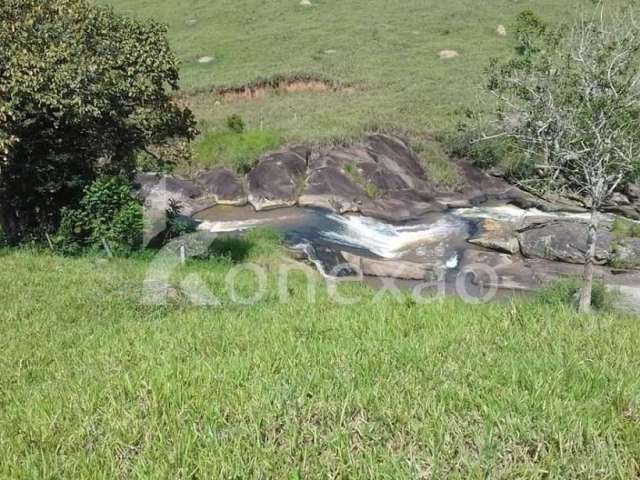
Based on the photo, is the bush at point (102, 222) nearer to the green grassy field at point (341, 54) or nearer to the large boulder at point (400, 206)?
the large boulder at point (400, 206)

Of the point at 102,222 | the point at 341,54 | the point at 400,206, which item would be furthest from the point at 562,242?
the point at 341,54

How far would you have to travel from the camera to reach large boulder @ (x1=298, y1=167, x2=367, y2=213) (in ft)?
98.0

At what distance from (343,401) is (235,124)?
35.7m

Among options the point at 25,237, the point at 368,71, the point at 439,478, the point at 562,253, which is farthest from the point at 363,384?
the point at 368,71

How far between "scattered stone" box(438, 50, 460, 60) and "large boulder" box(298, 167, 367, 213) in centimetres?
2828

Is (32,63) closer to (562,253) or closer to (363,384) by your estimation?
(363,384)

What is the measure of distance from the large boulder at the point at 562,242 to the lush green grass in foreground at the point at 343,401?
1920cm

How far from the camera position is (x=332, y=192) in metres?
30.4

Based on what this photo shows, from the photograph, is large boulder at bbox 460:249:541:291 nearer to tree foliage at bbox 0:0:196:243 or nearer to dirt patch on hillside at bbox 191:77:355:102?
tree foliage at bbox 0:0:196:243

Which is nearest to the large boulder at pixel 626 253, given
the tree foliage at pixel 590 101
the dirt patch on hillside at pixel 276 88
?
the tree foliage at pixel 590 101

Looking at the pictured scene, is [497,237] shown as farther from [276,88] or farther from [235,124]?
[276,88]

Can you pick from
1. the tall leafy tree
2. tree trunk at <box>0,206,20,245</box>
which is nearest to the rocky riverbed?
tree trunk at <box>0,206,20,245</box>

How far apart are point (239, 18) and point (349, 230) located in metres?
45.9

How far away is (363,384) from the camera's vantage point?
12.1 ft
